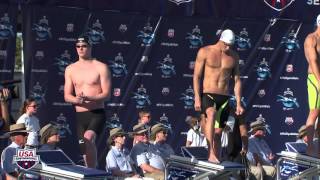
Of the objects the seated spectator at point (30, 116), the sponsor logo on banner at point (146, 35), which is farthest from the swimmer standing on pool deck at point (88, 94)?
the sponsor logo on banner at point (146, 35)

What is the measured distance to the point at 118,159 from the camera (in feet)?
41.1

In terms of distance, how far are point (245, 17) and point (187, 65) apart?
142 centimetres

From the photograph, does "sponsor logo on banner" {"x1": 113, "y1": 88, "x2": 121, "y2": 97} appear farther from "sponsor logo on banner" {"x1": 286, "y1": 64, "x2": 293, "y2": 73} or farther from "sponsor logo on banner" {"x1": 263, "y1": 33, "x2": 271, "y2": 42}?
"sponsor logo on banner" {"x1": 286, "y1": 64, "x2": 293, "y2": 73}

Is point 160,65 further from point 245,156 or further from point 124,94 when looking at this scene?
point 245,156

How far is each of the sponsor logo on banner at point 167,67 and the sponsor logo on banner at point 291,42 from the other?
2.23m

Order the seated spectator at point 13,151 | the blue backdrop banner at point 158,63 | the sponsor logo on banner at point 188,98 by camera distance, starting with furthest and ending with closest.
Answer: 1. the sponsor logo on banner at point 188,98
2. the blue backdrop banner at point 158,63
3. the seated spectator at point 13,151

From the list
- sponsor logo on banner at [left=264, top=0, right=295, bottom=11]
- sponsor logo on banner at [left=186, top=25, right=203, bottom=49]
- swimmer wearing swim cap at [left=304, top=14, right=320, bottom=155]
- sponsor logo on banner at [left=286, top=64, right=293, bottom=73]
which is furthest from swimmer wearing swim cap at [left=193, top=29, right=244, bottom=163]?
sponsor logo on banner at [left=286, top=64, right=293, bottom=73]

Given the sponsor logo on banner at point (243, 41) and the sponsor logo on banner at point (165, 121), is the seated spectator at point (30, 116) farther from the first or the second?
the sponsor logo on banner at point (243, 41)

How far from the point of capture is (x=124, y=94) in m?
15.4

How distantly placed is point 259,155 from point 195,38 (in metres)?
2.33

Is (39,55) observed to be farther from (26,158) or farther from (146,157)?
(26,158)

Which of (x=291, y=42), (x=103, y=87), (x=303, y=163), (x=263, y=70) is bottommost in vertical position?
(x=303, y=163)

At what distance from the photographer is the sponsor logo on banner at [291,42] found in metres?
16.9

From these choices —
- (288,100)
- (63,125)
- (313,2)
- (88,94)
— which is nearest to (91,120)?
(88,94)
